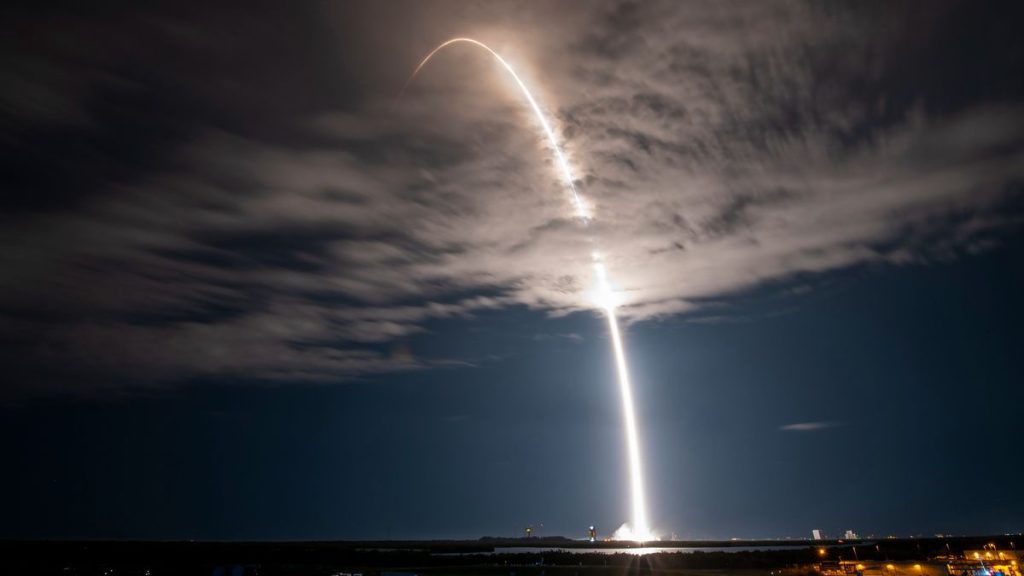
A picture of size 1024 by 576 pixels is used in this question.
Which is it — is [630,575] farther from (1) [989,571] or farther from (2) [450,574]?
(1) [989,571]

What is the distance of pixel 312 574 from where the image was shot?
69.8 meters

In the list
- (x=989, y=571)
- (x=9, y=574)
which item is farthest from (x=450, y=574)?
(x=989, y=571)

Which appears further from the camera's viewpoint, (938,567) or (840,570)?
(938,567)

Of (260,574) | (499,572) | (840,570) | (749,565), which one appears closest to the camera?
(260,574)

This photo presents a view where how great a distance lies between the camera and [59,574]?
6800 cm

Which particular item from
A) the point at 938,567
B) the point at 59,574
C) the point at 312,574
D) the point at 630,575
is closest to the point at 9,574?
the point at 59,574

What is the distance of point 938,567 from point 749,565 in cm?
2589

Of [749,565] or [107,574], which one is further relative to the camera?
[749,565]

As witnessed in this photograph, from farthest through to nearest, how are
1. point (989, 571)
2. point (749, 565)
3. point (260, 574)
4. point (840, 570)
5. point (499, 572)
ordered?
point (749, 565) < point (499, 572) < point (840, 570) < point (260, 574) < point (989, 571)

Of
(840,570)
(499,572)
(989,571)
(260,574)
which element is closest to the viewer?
(989,571)

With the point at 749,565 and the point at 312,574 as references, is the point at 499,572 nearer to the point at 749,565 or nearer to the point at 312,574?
the point at 312,574

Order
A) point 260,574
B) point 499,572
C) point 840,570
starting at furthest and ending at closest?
point 499,572 → point 840,570 → point 260,574

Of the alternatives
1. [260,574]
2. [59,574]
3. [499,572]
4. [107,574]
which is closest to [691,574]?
[499,572]

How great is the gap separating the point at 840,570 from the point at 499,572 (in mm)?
45914
